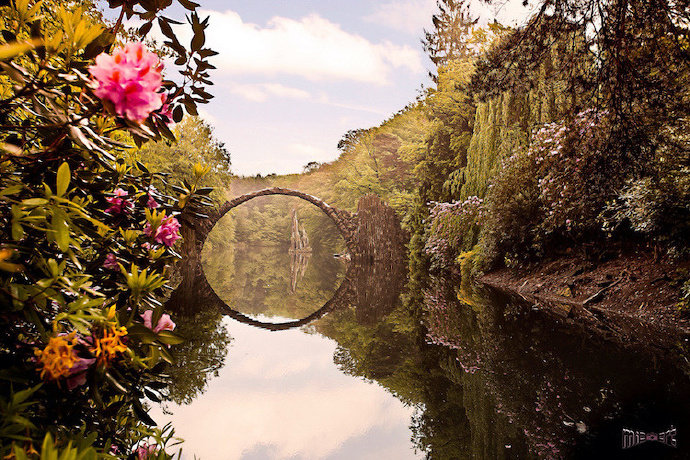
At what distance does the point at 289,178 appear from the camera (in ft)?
211

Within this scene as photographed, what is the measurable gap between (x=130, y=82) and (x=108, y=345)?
64 centimetres

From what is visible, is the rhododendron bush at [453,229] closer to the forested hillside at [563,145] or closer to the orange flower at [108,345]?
the forested hillside at [563,145]

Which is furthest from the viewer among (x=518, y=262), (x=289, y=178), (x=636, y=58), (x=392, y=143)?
(x=289, y=178)

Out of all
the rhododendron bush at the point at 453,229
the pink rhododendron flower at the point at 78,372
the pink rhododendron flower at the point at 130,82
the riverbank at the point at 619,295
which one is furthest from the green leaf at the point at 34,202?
the rhododendron bush at the point at 453,229

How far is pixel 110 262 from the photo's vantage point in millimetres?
1833

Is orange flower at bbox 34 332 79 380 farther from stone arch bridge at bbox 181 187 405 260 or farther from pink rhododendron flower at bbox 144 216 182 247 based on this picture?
stone arch bridge at bbox 181 187 405 260

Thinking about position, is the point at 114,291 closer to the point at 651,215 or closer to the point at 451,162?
the point at 651,215

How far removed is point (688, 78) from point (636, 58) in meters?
0.69

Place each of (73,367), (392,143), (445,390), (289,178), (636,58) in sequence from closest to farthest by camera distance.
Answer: (73,367)
(445,390)
(636,58)
(392,143)
(289,178)

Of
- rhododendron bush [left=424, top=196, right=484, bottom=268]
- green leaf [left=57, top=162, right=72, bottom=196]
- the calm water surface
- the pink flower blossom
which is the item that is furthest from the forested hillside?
green leaf [left=57, top=162, right=72, bottom=196]

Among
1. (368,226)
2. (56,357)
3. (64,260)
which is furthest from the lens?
(368,226)

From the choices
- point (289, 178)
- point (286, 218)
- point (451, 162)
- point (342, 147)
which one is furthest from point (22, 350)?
point (289, 178)

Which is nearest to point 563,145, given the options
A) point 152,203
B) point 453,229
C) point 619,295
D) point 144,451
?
point 619,295

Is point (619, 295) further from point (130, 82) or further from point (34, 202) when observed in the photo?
point (34, 202)
